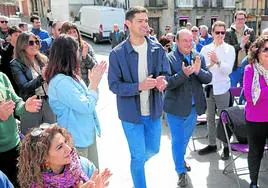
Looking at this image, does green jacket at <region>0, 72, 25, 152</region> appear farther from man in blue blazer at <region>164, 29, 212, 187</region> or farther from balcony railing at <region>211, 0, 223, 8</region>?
Answer: balcony railing at <region>211, 0, 223, 8</region>

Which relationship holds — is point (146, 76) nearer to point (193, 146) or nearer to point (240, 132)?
point (240, 132)

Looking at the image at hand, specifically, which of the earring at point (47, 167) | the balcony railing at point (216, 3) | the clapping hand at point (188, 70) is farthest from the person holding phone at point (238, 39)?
the balcony railing at point (216, 3)

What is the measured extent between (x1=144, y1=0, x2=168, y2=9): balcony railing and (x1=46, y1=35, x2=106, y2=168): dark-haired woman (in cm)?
2746

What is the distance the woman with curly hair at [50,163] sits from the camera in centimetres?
225

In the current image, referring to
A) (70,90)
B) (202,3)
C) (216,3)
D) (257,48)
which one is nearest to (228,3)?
(216,3)

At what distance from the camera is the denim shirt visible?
9.53 ft

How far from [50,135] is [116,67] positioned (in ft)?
4.48

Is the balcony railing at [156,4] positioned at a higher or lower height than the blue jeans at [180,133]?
higher

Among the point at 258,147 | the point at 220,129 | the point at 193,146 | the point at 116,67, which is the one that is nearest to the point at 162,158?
the point at 193,146

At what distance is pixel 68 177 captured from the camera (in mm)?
2359

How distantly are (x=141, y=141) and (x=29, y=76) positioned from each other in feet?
4.84

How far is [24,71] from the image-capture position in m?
4.02

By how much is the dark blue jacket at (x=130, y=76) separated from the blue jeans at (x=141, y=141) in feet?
0.27

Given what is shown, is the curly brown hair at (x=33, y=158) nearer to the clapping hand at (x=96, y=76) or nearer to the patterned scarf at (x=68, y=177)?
the patterned scarf at (x=68, y=177)
